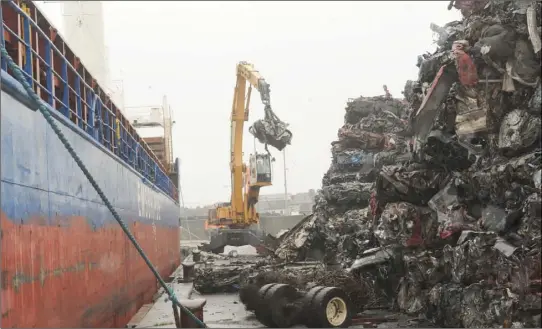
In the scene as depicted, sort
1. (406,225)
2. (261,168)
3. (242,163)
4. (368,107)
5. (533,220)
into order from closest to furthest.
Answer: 1. (533,220)
2. (406,225)
3. (368,107)
4. (261,168)
5. (242,163)

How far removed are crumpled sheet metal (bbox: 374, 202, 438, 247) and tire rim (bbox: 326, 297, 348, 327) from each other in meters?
1.35

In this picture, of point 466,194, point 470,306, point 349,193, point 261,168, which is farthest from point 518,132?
point 261,168

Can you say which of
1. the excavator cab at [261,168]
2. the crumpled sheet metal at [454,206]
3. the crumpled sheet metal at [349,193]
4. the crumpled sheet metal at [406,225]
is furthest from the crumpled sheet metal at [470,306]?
the excavator cab at [261,168]

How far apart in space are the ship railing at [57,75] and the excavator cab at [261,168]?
6722 mm

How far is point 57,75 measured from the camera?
620 centimetres

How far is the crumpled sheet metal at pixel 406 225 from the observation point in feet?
24.0

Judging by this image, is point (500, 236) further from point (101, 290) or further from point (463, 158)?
point (101, 290)

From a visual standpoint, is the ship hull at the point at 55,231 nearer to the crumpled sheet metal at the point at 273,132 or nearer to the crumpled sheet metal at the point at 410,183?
the crumpled sheet metal at the point at 410,183

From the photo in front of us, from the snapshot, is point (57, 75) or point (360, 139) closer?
point (57, 75)

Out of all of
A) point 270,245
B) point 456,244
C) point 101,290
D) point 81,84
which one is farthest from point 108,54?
point 456,244

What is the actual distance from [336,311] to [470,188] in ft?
→ 7.86

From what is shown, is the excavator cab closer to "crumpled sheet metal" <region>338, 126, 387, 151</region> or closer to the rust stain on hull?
"crumpled sheet metal" <region>338, 126, 387, 151</region>

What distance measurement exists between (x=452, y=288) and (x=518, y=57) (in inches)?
111

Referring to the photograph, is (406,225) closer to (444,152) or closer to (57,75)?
(444,152)
